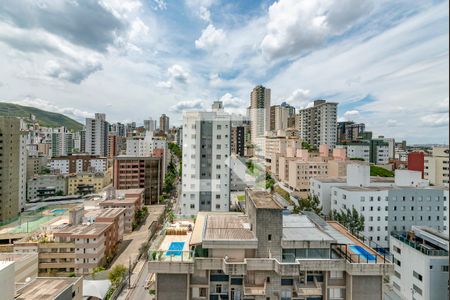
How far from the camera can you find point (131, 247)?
18000 mm

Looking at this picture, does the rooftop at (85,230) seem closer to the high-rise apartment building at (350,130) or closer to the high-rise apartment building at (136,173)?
the high-rise apartment building at (136,173)

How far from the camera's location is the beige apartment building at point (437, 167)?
26.5 metres

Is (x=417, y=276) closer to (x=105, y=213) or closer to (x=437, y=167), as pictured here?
(x=105, y=213)

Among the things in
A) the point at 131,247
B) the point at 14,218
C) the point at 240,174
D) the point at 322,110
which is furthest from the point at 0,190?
the point at 322,110

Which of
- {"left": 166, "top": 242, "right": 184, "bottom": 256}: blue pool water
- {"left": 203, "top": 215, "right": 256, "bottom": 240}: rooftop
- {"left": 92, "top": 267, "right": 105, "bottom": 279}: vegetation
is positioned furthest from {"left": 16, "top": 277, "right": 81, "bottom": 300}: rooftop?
{"left": 203, "top": 215, "right": 256, "bottom": 240}: rooftop

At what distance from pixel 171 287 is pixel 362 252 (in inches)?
231

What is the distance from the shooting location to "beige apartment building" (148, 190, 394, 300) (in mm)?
7039

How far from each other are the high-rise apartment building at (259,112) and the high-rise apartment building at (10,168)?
3636 cm

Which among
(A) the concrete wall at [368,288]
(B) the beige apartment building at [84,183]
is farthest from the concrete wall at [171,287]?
(B) the beige apartment building at [84,183]

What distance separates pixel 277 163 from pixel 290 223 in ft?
93.9

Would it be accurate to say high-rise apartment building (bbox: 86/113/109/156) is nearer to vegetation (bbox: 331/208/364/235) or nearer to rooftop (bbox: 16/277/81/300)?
rooftop (bbox: 16/277/81/300)

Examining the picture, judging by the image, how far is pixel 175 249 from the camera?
793 centimetres

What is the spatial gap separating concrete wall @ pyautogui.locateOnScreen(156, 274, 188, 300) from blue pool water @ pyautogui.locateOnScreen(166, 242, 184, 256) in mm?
588

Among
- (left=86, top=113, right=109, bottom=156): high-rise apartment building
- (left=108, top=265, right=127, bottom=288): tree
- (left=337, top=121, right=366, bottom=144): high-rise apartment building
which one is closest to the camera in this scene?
(left=108, top=265, right=127, bottom=288): tree
